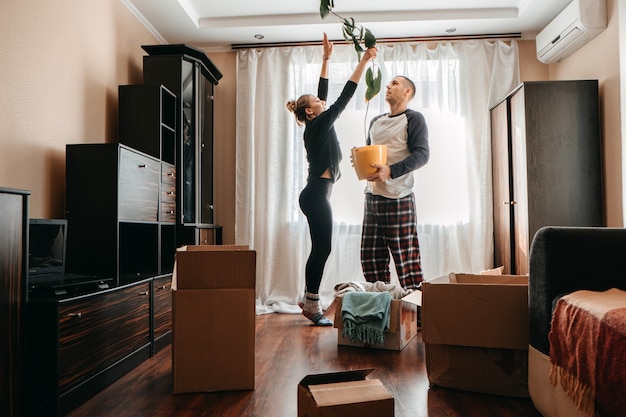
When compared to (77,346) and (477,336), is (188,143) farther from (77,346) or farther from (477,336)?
(477,336)

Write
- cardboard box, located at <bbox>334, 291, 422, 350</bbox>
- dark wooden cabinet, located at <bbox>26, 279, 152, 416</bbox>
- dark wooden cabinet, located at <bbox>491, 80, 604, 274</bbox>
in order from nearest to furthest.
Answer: dark wooden cabinet, located at <bbox>26, 279, 152, 416</bbox>
cardboard box, located at <bbox>334, 291, 422, 350</bbox>
dark wooden cabinet, located at <bbox>491, 80, 604, 274</bbox>

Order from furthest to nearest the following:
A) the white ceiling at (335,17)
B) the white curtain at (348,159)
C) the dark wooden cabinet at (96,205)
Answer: the white curtain at (348,159), the white ceiling at (335,17), the dark wooden cabinet at (96,205)

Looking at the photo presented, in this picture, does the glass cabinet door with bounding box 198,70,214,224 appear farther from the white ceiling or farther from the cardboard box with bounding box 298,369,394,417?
the cardboard box with bounding box 298,369,394,417

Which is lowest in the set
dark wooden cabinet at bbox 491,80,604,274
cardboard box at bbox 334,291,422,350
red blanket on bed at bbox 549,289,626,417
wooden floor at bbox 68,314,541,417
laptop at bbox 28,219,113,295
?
wooden floor at bbox 68,314,541,417

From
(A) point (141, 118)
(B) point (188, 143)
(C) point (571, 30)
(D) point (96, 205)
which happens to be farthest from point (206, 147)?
(C) point (571, 30)

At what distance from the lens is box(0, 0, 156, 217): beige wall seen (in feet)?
7.28

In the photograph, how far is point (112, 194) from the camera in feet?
7.82

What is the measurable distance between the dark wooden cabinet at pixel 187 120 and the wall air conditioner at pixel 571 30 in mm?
2681

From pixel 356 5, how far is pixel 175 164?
1883mm

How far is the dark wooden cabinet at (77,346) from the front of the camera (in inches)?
64.6

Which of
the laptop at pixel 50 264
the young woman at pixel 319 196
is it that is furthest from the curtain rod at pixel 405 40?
the laptop at pixel 50 264

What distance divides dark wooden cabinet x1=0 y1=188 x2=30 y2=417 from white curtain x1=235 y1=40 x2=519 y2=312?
2.52 metres

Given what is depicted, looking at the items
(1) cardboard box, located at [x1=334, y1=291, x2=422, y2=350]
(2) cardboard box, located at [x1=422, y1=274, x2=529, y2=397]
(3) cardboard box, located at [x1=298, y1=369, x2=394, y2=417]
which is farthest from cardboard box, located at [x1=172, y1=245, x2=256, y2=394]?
(1) cardboard box, located at [x1=334, y1=291, x2=422, y2=350]

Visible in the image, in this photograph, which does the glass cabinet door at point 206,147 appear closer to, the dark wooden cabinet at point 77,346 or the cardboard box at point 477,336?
the dark wooden cabinet at point 77,346
